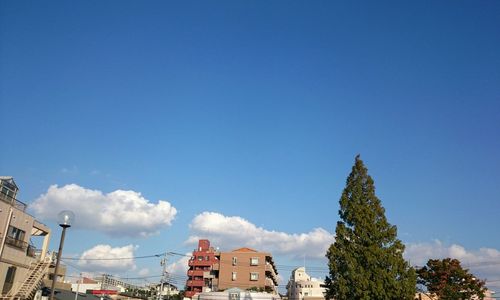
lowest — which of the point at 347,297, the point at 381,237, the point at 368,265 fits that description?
the point at 347,297

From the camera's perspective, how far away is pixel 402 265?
1136 inches

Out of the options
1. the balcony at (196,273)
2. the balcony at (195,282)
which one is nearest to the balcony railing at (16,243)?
the balcony at (195,282)

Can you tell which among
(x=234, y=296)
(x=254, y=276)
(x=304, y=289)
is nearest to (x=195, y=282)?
(x=254, y=276)

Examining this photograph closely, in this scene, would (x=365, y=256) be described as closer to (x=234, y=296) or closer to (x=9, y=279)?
(x=9, y=279)

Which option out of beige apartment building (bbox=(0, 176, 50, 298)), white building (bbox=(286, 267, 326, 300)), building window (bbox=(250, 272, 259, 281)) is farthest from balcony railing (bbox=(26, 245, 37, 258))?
white building (bbox=(286, 267, 326, 300))

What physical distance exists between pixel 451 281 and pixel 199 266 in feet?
225

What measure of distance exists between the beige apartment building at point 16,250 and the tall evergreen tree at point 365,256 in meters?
26.5

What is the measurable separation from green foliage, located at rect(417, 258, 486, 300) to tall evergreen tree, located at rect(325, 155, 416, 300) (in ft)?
70.3

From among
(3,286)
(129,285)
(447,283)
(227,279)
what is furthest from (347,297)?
(129,285)

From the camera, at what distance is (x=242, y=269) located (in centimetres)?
9106

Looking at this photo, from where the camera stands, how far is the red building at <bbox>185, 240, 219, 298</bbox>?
330 ft

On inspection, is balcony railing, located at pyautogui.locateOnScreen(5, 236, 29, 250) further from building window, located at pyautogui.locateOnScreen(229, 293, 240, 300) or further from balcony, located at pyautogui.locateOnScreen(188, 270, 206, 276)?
balcony, located at pyautogui.locateOnScreen(188, 270, 206, 276)

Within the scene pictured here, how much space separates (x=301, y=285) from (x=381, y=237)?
296 ft

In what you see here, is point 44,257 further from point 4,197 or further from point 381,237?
point 381,237
